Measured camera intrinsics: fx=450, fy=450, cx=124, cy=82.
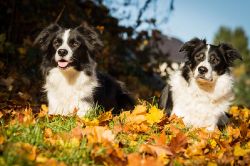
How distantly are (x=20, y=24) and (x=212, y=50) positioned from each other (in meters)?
5.69

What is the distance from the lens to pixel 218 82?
6.77 m

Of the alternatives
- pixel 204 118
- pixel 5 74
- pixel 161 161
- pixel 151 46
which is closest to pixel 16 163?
pixel 161 161

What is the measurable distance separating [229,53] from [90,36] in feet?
7.04

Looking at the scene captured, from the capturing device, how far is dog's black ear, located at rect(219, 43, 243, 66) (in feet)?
22.5

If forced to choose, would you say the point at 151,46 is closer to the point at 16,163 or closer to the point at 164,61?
the point at 164,61

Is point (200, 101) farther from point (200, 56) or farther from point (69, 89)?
point (69, 89)

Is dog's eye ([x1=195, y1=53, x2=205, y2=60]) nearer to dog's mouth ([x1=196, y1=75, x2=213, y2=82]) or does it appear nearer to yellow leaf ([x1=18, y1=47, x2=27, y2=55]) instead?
dog's mouth ([x1=196, y1=75, x2=213, y2=82])

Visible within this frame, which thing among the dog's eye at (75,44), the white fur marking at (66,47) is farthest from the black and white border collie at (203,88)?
the white fur marking at (66,47)

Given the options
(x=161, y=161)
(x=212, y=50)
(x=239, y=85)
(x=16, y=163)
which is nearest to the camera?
(x=16, y=163)

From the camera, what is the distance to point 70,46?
6367 millimetres

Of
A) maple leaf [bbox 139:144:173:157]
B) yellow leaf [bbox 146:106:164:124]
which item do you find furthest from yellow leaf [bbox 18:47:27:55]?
maple leaf [bbox 139:144:173:157]

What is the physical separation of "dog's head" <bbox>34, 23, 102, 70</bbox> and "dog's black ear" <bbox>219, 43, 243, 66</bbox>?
74.0 inches

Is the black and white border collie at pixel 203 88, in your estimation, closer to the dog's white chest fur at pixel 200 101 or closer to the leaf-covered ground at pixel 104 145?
the dog's white chest fur at pixel 200 101

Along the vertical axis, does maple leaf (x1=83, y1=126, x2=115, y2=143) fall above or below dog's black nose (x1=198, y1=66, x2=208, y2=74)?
below
